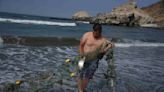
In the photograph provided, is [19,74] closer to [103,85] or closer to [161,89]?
[103,85]

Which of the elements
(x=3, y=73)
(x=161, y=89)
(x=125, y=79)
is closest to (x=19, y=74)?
(x=3, y=73)

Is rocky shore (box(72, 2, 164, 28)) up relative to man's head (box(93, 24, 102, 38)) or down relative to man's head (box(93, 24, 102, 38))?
down

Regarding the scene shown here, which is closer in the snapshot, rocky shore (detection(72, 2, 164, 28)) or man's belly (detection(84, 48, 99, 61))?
man's belly (detection(84, 48, 99, 61))

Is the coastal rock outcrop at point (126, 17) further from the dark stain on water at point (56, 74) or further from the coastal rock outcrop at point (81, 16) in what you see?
the dark stain on water at point (56, 74)

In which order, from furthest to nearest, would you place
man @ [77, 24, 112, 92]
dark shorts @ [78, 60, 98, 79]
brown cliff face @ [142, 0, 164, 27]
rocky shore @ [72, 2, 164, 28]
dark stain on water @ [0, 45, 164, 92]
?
brown cliff face @ [142, 0, 164, 27], rocky shore @ [72, 2, 164, 28], dark stain on water @ [0, 45, 164, 92], dark shorts @ [78, 60, 98, 79], man @ [77, 24, 112, 92]

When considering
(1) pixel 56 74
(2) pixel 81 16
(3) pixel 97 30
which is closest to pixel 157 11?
(2) pixel 81 16

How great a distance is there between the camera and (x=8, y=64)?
39.7 feet

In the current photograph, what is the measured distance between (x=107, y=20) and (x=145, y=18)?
12247mm

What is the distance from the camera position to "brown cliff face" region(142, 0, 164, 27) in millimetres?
121844

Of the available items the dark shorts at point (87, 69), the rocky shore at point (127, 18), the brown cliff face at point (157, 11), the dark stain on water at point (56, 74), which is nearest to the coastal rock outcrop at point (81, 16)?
the rocky shore at point (127, 18)

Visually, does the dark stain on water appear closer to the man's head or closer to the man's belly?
the man's belly

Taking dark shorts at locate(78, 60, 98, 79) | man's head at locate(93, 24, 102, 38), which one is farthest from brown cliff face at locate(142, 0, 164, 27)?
man's head at locate(93, 24, 102, 38)

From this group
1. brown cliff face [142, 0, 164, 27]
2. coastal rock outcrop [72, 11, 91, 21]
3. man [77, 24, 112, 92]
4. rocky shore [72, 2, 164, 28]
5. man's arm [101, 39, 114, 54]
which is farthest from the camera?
coastal rock outcrop [72, 11, 91, 21]

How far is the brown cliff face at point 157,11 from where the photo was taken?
121844mm
